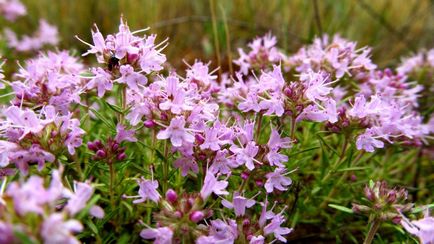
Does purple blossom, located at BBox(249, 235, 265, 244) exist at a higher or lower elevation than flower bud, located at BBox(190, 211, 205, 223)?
lower

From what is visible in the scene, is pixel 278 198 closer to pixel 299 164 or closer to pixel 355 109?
pixel 299 164

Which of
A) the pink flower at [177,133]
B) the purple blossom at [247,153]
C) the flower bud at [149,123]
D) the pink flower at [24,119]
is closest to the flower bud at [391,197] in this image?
the purple blossom at [247,153]

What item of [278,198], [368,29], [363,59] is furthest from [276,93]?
[368,29]

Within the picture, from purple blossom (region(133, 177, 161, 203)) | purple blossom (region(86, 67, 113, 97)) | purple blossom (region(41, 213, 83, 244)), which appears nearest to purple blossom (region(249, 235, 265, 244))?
purple blossom (region(133, 177, 161, 203))

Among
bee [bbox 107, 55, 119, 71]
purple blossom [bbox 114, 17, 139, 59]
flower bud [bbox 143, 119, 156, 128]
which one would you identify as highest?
purple blossom [bbox 114, 17, 139, 59]

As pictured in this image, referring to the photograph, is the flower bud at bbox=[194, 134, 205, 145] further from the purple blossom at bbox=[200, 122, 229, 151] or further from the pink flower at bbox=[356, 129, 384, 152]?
the pink flower at bbox=[356, 129, 384, 152]

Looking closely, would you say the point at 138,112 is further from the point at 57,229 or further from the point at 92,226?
the point at 57,229

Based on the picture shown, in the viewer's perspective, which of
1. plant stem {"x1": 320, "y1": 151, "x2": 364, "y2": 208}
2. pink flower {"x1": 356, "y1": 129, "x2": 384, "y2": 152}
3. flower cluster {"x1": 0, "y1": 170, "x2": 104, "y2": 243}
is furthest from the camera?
plant stem {"x1": 320, "y1": 151, "x2": 364, "y2": 208}

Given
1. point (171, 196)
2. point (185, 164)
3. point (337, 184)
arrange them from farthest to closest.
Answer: point (337, 184), point (185, 164), point (171, 196)

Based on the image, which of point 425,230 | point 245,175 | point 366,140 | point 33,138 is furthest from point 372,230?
point 33,138
